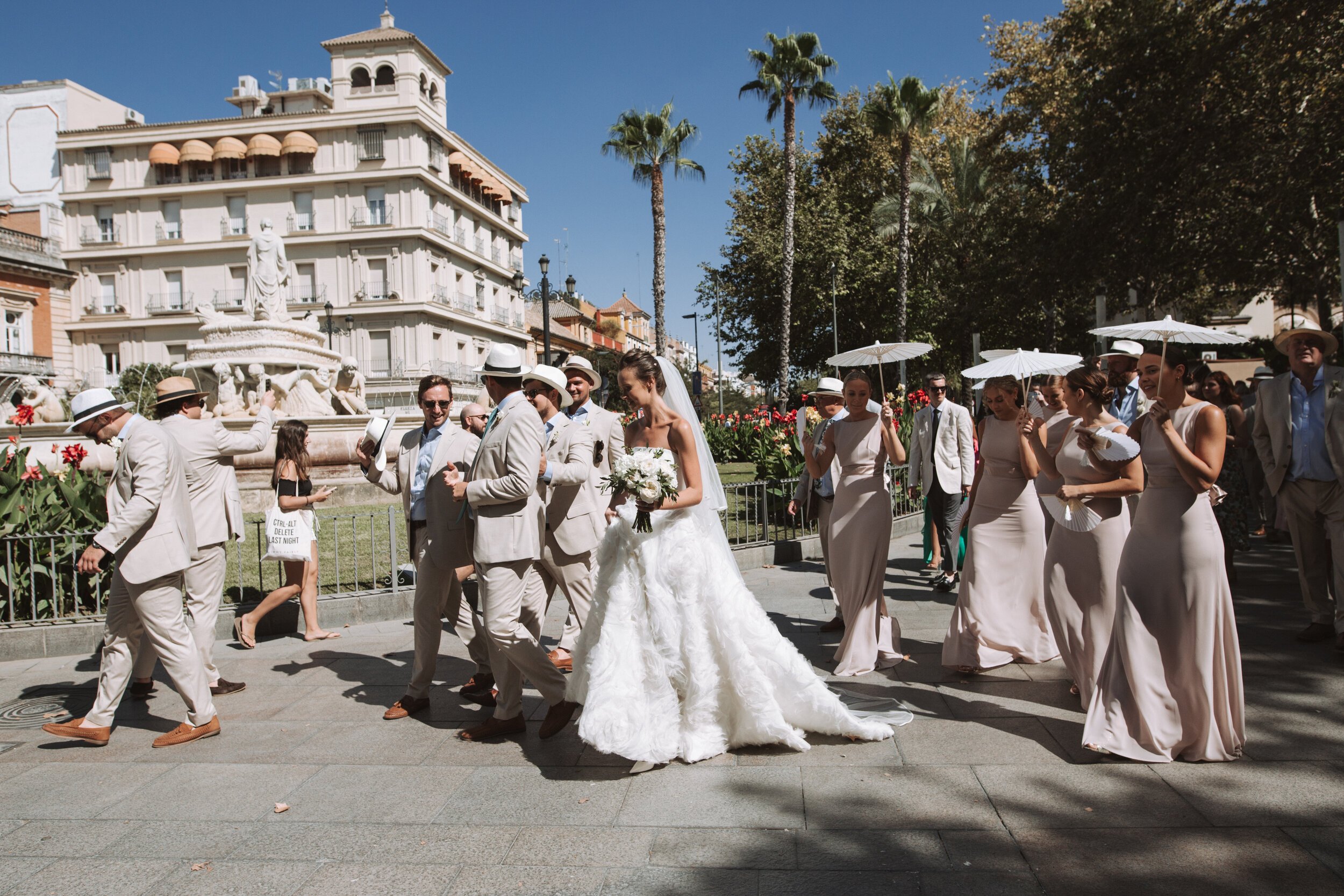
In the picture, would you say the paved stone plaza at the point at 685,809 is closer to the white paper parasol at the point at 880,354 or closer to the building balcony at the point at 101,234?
the white paper parasol at the point at 880,354

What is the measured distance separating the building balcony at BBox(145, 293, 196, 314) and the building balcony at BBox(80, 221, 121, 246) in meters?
4.20

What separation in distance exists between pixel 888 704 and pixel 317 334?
17170 mm

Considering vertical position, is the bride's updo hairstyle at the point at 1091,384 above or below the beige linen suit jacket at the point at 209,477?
above

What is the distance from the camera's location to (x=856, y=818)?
374 centimetres

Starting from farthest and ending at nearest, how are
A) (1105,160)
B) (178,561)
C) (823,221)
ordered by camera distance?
(823,221) → (1105,160) → (178,561)

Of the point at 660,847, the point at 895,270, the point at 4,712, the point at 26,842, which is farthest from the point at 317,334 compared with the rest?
the point at 895,270

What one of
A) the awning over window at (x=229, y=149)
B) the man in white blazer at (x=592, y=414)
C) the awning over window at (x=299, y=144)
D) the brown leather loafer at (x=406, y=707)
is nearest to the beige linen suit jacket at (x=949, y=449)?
the man in white blazer at (x=592, y=414)

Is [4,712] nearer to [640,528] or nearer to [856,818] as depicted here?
[640,528]

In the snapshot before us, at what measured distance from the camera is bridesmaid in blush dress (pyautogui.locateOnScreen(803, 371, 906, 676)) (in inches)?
232

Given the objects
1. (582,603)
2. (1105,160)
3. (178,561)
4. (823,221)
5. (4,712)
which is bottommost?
(4,712)

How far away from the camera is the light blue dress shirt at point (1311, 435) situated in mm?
6203

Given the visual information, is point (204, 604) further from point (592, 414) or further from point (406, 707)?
point (592, 414)

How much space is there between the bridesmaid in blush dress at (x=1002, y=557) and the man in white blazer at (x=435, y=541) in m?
3.17

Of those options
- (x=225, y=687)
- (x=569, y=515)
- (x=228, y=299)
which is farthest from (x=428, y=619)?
(x=228, y=299)
